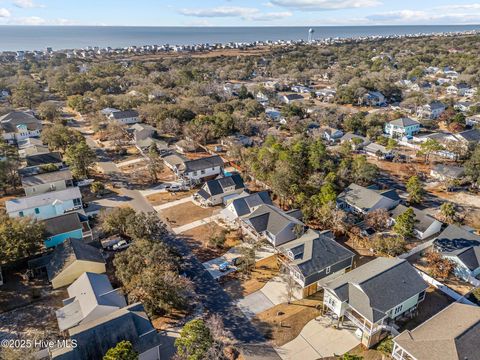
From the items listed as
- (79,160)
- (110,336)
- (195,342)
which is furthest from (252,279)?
(79,160)

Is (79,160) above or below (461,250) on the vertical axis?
above

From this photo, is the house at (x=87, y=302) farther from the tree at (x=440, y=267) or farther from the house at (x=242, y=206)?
the tree at (x=440, y=267)

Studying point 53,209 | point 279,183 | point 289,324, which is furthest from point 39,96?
point 289,324

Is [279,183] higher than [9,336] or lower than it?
higher

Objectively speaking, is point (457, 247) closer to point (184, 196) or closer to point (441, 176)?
point (441, 176)

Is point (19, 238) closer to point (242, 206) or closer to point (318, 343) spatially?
point (242, 206)

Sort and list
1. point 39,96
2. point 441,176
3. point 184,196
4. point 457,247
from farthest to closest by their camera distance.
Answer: point 39,96, point 441,176, point 184,196, point 457,247
